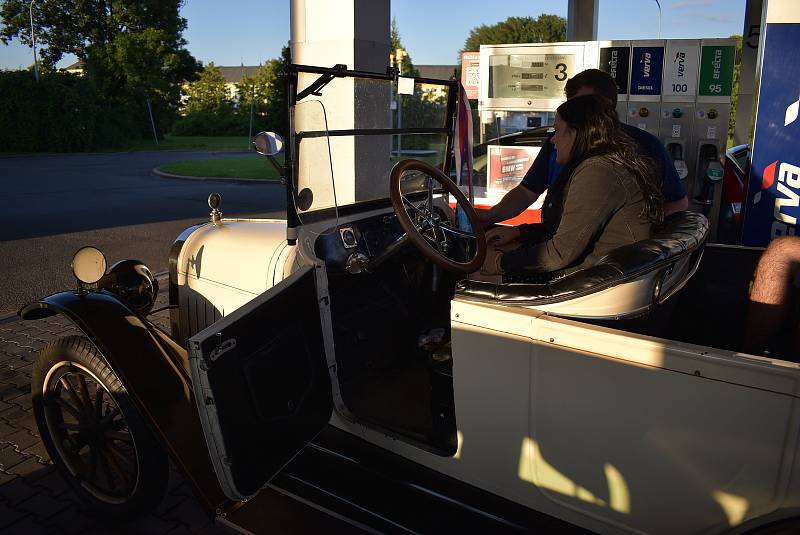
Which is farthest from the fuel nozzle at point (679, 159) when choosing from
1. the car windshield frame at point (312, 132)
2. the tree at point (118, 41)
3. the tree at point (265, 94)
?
the tree at point (118, 41)

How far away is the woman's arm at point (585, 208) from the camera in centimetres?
213

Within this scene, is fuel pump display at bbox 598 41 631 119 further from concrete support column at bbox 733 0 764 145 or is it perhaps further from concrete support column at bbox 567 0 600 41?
concrete support column at bbox 567 0 600 41

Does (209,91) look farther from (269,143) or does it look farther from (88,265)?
(269,143)

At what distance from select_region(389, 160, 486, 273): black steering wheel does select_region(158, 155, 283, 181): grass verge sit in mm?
13229

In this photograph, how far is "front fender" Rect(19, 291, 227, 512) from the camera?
86.7 inches

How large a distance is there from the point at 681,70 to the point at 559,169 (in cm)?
419

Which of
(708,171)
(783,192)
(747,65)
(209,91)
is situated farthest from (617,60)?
(209,91)

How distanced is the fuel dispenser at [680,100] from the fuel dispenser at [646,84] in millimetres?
64

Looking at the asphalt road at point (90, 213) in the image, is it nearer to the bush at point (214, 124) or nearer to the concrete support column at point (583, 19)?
the concrete support column at point (583, 19)

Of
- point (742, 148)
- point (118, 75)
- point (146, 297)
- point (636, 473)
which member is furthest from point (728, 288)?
point (118, 75)

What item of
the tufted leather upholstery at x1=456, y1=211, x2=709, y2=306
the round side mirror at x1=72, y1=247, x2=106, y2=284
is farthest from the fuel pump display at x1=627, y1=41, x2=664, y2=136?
the round side mirror at x1=72, y1=247, x2=106, y2=284

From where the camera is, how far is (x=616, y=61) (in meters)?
6.82

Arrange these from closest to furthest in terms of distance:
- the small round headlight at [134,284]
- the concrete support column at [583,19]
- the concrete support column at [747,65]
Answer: the small round headlight at [134,284] < the concrete support column at [747,65] < the concrete support column at [583,19]

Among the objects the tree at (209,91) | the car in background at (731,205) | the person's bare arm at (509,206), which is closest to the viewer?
the person's bare arm at (509,206)
